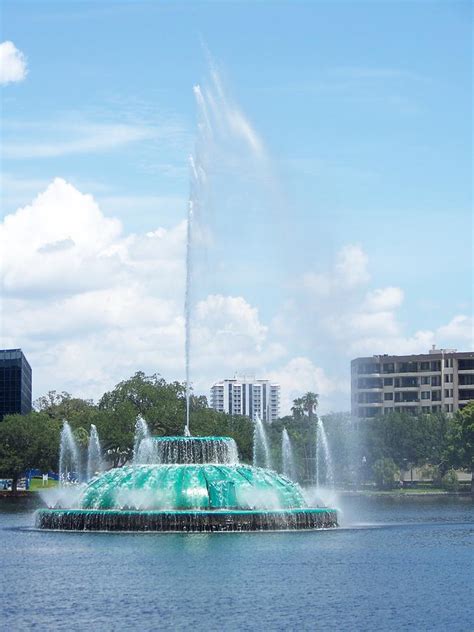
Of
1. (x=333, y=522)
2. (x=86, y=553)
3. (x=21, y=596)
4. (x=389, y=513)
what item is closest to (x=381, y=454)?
(x=389, y=513)

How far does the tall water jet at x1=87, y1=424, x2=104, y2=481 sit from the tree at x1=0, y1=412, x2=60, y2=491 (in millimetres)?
4219

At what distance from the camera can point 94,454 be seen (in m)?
166

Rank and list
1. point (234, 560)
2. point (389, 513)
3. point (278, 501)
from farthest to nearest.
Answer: point (389, 513), point (278, 501), point (234, 560)

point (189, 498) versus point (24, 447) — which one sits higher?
point (24, 447)

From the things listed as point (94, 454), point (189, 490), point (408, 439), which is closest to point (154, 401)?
point (94, 454)

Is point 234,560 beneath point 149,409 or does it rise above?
beneath

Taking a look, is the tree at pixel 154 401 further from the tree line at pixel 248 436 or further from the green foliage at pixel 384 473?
the green foliage at pixel 384 473

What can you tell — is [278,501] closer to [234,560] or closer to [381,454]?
[234,560]

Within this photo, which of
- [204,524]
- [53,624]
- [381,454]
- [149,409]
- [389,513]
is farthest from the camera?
[381,454]

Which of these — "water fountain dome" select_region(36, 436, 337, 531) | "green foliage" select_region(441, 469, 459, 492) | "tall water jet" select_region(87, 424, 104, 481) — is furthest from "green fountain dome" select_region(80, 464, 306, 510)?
"green foliage" select_region(441, 469, 459, 492)

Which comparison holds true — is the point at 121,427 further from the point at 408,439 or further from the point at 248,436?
the point at 408,439

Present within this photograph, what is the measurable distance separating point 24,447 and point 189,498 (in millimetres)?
89542

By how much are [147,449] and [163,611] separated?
32.9 m

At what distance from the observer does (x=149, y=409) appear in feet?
554
